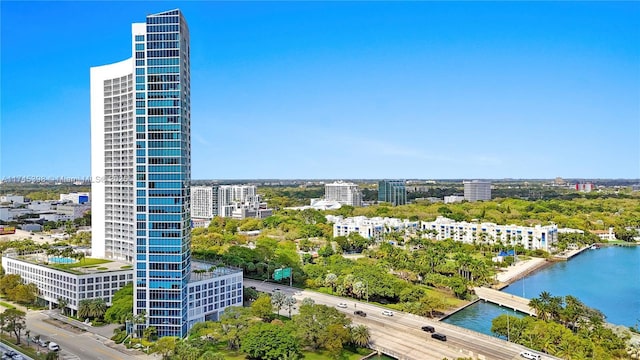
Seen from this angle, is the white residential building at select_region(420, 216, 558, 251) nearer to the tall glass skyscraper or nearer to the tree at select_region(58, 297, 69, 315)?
the tall glass skyscraper

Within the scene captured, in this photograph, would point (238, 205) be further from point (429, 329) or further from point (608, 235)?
point (429, 329)

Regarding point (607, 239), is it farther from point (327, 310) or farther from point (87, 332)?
point (87, 332)

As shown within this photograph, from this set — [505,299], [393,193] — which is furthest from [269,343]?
[393,193]

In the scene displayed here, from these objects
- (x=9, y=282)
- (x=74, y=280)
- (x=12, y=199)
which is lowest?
(x=9, y=282)

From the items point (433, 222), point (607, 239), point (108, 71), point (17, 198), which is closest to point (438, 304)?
point (108, 71)

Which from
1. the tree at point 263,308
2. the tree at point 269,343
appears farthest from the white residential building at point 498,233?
the tree at point 269,343

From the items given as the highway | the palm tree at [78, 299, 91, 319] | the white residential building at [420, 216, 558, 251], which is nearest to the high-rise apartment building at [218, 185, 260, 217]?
the white residential building at [420, 216, 558, 251]
